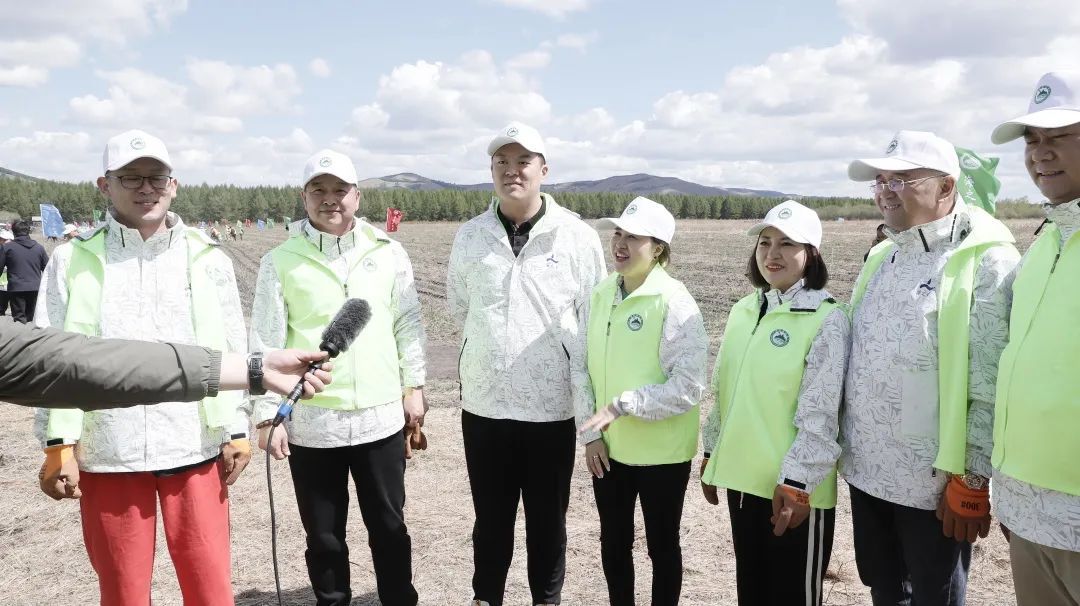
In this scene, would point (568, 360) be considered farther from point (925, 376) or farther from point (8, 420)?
point (8, 420)

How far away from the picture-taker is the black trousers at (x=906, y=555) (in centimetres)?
271

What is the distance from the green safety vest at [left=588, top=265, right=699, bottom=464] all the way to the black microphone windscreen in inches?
50.5

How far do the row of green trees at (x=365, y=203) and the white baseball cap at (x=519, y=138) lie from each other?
3210 inches

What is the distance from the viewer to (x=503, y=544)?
3.74 metres

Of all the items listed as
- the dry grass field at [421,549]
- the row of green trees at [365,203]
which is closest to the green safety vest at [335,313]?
the dry grass field at [421,549]

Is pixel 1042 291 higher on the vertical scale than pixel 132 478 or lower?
higher

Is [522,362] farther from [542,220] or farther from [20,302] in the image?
[20,302]

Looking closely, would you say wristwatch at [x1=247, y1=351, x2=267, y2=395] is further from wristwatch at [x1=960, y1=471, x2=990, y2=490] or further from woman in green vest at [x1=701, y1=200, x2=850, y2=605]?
wristwatch at [x1=960, y1=471, x2=990, y2=490]

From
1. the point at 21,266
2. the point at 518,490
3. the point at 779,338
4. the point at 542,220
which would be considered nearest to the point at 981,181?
the point at 779,338

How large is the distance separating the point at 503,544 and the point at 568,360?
3.35 ft

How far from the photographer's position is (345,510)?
12.2 feet

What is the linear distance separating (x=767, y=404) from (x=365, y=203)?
107008 millimetres

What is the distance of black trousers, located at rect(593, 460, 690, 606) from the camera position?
3365 millimetres

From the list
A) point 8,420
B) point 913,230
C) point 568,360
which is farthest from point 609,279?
point 8,420
